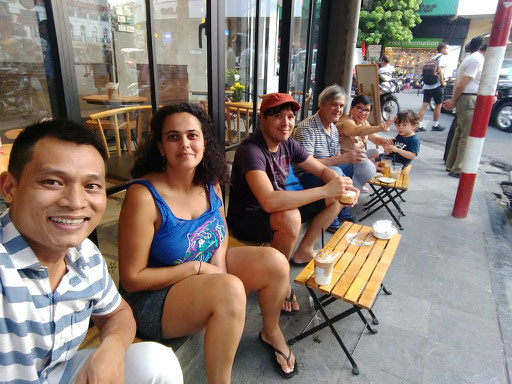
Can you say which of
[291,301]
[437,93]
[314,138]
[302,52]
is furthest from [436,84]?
[291,301]

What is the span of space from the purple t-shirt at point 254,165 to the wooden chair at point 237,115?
1.82 meters

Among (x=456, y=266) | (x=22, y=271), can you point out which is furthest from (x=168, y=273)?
(x=456, y=266)

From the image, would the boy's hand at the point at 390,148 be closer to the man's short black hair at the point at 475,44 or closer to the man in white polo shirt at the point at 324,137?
the man in white polo shirt at the point at 324,137

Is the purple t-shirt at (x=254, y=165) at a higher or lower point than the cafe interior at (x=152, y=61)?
lower

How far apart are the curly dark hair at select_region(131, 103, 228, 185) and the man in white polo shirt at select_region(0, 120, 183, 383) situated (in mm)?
649

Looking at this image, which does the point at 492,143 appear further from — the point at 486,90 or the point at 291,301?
the point at 291,301

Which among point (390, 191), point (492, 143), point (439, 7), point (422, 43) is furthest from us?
point (422, 43)

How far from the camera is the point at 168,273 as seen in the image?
1561 millimetres

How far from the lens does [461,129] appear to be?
17.4 ft

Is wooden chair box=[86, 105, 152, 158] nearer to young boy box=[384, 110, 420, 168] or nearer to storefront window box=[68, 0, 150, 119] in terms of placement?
storefront window box=[68, 0, 150, 119]

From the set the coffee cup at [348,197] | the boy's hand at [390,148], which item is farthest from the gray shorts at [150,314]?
the boy's hand at [390,148]

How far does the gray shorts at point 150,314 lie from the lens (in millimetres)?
1535

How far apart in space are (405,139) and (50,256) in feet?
13.4

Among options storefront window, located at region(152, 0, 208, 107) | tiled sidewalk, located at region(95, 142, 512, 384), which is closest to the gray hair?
tiled sidewalk, located at region(95, 142, 512, 384)
